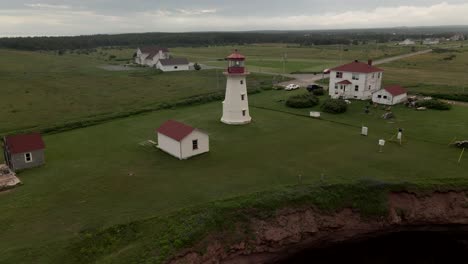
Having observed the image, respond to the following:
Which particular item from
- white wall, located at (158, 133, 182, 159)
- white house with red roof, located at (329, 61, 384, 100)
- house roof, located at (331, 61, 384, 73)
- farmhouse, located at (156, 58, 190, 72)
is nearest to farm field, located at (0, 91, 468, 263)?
white wall, located at (158, 133, 182, 159)

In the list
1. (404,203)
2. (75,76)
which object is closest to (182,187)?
(404,203)

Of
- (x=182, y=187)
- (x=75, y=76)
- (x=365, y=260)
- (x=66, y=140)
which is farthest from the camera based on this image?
(x=75, y=76)

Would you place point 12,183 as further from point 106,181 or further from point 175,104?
point 175,104

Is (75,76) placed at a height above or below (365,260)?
above

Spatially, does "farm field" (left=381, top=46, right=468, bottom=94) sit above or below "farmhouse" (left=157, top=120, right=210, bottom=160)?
above

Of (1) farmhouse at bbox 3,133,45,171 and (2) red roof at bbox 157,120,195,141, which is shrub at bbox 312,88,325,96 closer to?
(2) red roof at bbox 157,120,195,141

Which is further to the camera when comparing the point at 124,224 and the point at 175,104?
the point at 175,104

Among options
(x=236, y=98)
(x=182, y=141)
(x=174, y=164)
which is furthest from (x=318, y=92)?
(x=174, y=164)

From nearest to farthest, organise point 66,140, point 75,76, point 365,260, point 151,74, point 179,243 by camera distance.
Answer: point 179,243 < point 365,260 < point 66,140 < point 75,76 < point 151,74
